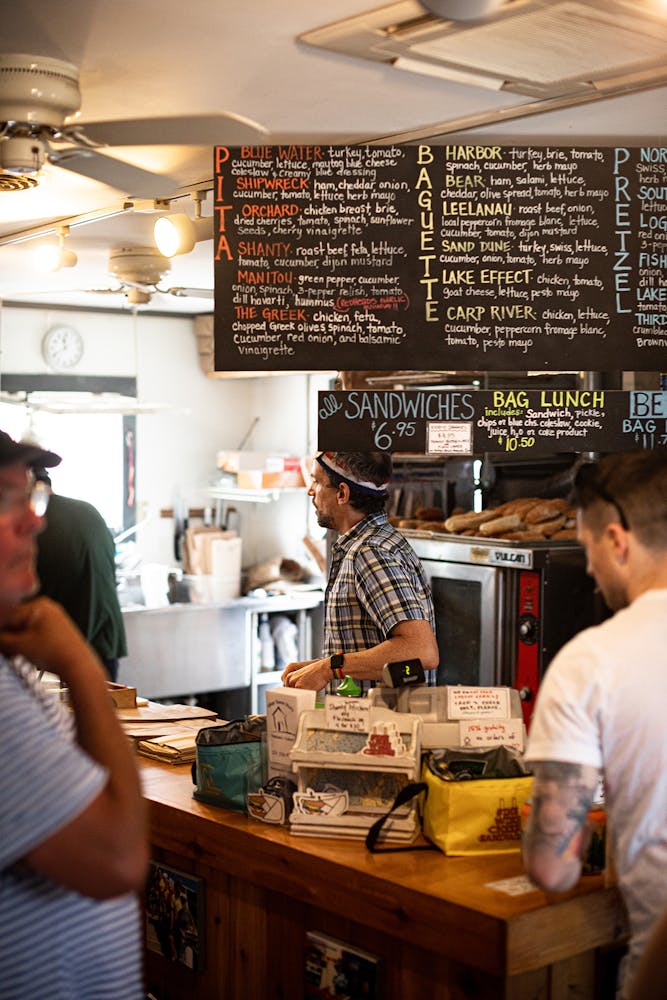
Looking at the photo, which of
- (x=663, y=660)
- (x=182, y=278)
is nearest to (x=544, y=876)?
(x=663, y=660)

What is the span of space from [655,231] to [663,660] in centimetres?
191

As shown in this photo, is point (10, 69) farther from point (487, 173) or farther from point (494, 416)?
point (494, 416)

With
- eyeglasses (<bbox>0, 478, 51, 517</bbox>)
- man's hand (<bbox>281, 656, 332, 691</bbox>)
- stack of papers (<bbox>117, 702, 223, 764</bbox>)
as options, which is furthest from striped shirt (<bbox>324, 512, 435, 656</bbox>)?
eyeglasses (<bbox>0, 478, 51, 517</bbox>)

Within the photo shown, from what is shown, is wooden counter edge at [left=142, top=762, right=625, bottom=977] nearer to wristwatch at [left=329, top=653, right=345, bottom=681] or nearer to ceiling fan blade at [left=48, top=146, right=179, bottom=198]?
wristwatch at [left=329, top=653, right=345, bottom=681]

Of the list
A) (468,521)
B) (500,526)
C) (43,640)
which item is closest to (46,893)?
(43,640)

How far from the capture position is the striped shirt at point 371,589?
11.8 ft

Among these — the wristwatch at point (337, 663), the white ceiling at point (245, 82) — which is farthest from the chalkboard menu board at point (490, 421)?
the white ceiling at point (245, 82)

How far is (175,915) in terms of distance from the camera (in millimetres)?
3049

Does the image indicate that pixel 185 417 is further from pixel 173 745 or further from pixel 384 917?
pixel 384 917

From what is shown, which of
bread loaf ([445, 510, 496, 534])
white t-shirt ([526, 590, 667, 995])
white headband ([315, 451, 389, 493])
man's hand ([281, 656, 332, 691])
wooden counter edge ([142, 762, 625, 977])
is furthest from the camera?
bread loaf ([445, 510, 496, 534])

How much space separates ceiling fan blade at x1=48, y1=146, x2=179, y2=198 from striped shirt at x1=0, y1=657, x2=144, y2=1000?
1716mm

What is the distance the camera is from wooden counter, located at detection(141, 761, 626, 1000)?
229 cm

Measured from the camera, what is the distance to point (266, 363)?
3451mm

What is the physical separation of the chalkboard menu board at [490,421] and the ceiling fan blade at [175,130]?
32.7 inches
